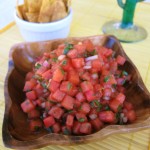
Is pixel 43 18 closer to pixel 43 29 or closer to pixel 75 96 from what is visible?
pixel 43 29

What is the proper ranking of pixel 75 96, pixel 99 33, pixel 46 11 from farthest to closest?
1. pixel 99 33
2. pixel 46 11
3. pixel 75 96

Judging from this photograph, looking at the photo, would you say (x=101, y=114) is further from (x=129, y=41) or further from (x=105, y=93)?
(x=129, y=41)

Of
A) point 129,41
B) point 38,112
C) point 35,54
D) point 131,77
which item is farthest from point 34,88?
point 129,41

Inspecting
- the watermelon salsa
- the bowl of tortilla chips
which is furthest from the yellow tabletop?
the bowl of tortilla chips

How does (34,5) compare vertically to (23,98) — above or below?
above

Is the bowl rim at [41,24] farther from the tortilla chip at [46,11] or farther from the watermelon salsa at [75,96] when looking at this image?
the watermelon salsa at [75,96]

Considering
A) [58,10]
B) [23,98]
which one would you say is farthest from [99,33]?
[23,98]

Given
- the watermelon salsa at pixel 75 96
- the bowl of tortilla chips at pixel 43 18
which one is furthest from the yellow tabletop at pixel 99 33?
the bowl of tortilla chips at pixel 43 18
